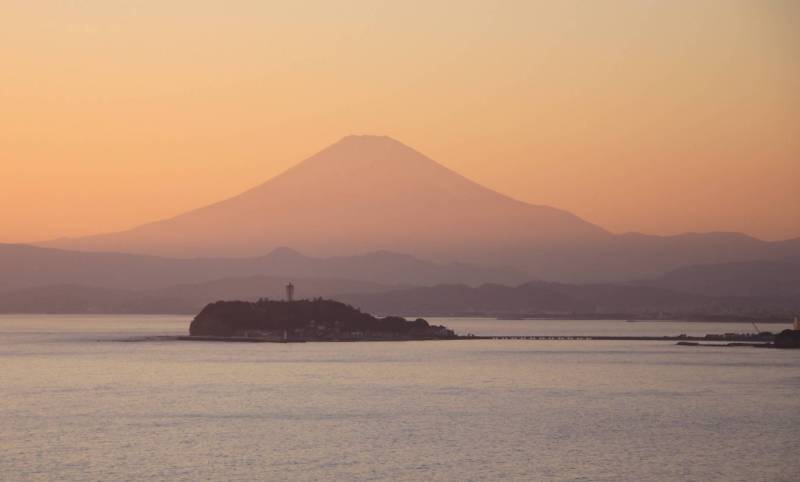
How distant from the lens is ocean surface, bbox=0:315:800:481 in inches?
2172

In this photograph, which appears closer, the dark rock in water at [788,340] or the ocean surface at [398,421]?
the ocean surface at [398,421]

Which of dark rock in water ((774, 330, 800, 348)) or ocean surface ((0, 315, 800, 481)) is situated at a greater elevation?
dark rock in water ((774, 330, 800, 348))

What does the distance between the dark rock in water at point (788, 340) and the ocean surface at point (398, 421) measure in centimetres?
4810

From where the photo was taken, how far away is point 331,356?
162125 millimetres

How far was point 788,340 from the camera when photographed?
186750 mm

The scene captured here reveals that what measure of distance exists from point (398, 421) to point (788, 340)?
4984 inches

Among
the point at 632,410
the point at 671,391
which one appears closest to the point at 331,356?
the point at 671,391

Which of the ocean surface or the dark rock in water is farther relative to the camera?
the dark rock in water

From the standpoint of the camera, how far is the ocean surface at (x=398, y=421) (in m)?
55.2

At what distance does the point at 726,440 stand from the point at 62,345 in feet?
496

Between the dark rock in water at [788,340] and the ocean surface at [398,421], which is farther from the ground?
the dark rock in water at [788,340]

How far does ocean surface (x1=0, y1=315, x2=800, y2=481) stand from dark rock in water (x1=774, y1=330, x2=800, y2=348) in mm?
48103

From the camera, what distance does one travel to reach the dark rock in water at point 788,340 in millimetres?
185250

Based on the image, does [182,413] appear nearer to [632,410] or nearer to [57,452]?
[57,452]
